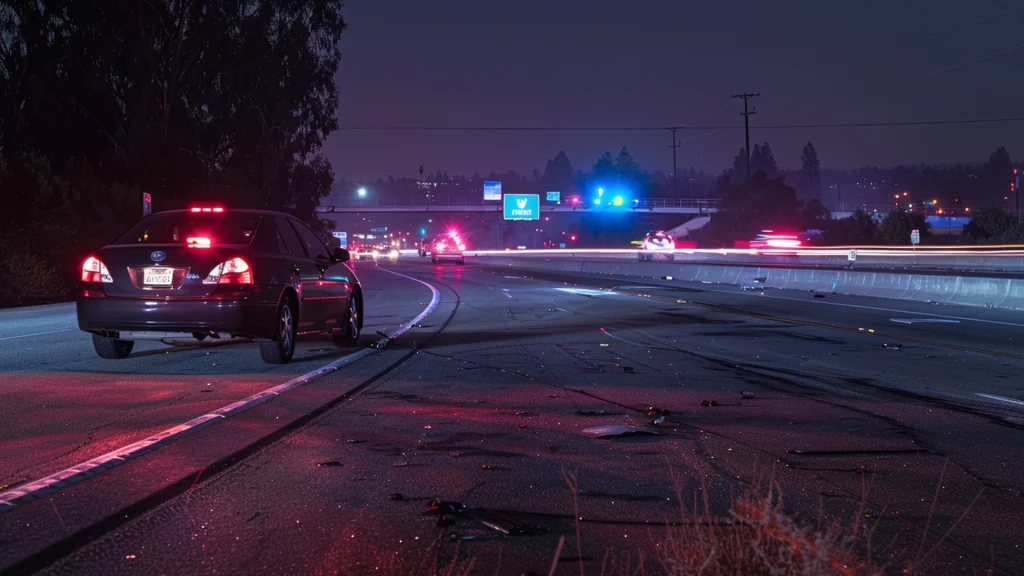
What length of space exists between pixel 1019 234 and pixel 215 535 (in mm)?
84854

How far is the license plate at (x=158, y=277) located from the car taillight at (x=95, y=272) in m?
0.44

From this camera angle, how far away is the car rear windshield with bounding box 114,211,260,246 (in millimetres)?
12164

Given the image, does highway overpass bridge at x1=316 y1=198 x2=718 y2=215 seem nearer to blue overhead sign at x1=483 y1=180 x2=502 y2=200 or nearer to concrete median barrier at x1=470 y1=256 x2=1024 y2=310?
blue overhead sign at x1=483 y1=180 x2=502 y2=200

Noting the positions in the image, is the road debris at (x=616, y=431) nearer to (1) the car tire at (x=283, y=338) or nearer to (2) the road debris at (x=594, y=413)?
(2) the road debris at (x=594, y=413)

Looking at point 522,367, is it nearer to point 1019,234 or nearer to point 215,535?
point 215,535

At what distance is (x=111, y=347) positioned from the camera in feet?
39.9

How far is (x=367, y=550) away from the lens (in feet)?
15.3

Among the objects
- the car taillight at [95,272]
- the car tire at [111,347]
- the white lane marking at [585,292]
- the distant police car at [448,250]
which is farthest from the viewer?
the distant police car at [448,250]

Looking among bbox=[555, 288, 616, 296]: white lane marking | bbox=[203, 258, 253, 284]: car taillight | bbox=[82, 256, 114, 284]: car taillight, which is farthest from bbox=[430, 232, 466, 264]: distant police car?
bbox=[203, 258, 253, 284]: car taillight

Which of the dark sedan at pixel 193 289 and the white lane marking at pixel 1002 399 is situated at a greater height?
the dark sedan at pixel 193 289

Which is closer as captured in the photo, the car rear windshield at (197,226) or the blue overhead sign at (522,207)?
the car rear windshield at (197,226)

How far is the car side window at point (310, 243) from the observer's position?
13328mm

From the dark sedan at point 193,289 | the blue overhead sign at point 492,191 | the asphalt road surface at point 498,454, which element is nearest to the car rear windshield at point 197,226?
the dark sedan at point 193,289

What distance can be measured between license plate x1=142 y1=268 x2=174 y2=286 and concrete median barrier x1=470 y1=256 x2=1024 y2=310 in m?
A: 19.0
